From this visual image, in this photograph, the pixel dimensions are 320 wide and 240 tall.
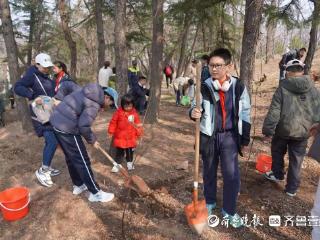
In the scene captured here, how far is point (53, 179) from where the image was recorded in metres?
5.20

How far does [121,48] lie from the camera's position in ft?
20.6

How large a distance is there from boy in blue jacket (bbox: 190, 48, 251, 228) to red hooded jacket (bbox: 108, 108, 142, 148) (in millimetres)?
1811

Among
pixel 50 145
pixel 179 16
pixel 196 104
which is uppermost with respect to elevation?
pixel 179 16

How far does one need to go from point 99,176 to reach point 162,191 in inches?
48.5

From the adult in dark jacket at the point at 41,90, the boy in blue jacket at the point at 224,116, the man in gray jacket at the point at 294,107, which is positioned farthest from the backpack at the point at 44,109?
the man in gray jacket at the point at 294,107

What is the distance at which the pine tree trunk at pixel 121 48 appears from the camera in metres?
5.86

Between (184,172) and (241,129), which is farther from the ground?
(241,129)

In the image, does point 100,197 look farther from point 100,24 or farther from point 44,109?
point 100,24

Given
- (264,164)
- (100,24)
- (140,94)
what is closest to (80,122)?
(264,164)

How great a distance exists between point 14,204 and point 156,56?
4.92 metres

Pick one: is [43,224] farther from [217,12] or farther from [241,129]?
[217,12]

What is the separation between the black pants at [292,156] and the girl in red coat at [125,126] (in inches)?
81.7

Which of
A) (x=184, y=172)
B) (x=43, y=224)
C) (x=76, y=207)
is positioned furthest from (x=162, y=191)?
(x=43, y=224)
